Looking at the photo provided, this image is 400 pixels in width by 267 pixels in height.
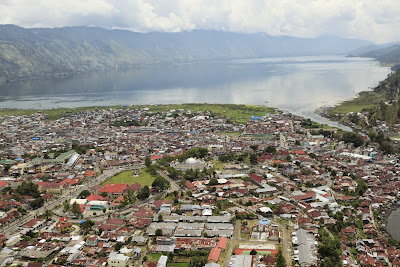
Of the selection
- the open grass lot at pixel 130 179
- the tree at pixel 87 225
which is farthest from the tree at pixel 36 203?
the open grass lot at pixel 130 179

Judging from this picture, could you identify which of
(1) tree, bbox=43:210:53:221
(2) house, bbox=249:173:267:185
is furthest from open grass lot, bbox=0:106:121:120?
(2) house, bbox=249:173:267:185

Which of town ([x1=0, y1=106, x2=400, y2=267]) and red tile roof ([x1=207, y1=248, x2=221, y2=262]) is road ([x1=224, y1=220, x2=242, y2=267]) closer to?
town ([x1=0, y1=106, x2=400, y2=267])

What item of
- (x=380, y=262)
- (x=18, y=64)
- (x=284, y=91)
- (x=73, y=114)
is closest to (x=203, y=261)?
(x=380, y=262)

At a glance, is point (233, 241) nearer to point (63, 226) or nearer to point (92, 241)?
point (92, 241)

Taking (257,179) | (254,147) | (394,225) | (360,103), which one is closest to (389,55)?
(360,103)

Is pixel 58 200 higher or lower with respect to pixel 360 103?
lower

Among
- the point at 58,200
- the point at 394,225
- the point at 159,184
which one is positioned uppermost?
the point at 159,184

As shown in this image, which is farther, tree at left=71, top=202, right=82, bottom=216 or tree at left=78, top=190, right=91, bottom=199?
tree at left=78, top=190, right=91, bottom=199

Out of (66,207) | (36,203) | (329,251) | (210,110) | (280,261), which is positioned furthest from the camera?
(210,110)
